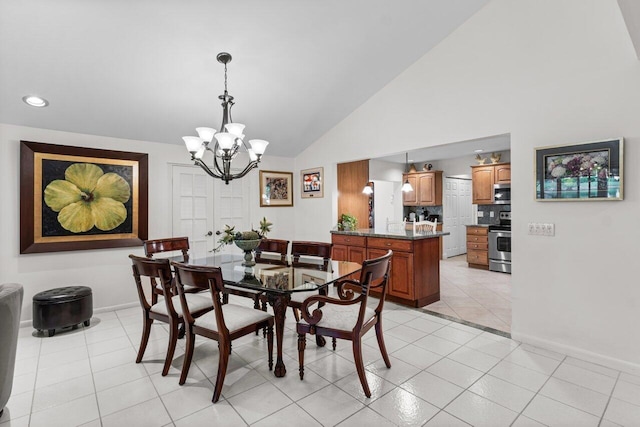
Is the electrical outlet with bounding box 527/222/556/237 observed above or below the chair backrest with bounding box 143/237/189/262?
above

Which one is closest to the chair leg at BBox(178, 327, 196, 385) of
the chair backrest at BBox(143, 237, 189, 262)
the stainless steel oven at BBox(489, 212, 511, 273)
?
the chair backrest at BBox(143, 237, 189, 262)

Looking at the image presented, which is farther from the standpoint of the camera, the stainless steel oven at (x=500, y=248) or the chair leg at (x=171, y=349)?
the stainless steel oven at (x=500, y=248)

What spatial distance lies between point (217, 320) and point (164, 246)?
6.36 feet

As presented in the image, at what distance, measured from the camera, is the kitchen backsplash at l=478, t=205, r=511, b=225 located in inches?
270

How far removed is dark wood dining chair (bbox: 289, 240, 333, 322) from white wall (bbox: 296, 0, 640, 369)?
1.78 metres

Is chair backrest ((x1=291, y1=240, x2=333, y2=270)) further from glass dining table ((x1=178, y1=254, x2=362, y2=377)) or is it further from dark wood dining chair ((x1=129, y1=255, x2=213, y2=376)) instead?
dark wood dining chair ((x1=129, y1=255, x2=213, y2=376))

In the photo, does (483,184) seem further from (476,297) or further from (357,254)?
(357,254)

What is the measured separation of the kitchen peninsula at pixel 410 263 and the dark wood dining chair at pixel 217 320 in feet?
→ 6.82

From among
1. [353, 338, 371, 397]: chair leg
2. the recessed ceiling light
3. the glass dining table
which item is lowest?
[353, 338, 371, 397]: chair leg

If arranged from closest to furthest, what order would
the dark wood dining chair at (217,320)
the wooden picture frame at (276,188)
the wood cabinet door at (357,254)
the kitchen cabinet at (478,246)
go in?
the dark wood dining chair at (217,320) → the wood cabinet door at (357,254) → the wooden picture frame at (276,188) → the kitchen cabinet at (478,246)

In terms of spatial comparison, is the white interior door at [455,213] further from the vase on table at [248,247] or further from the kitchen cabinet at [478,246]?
the vase on table at [248,247]

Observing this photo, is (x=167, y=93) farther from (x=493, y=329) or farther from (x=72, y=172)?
(x=493, y=329)

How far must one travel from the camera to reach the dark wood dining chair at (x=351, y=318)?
211 cm

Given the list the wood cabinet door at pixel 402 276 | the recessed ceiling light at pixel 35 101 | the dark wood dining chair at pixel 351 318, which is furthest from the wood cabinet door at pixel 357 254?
the recessed ceiling light at pixel 35 101
